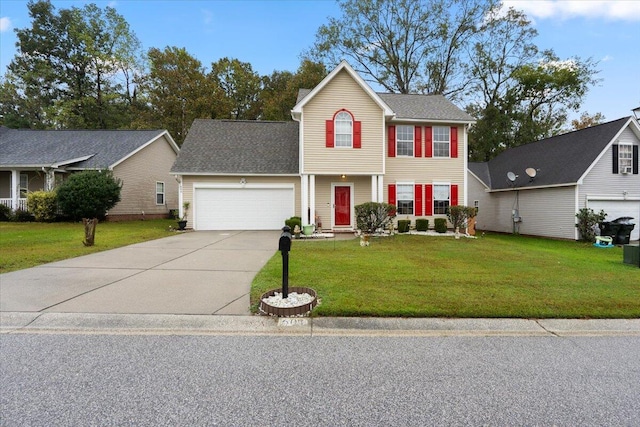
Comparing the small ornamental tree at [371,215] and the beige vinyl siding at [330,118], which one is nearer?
the small ornamental tree at [371,215]

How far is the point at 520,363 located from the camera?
318 centimetres

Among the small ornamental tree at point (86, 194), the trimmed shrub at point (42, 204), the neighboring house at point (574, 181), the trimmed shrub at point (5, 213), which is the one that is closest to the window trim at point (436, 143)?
the neighboring house at point (574, 181)

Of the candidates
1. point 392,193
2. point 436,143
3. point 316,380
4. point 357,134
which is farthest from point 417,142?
point 316,380

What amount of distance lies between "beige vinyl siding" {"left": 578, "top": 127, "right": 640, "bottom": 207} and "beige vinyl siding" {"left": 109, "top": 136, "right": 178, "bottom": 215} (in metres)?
23.6

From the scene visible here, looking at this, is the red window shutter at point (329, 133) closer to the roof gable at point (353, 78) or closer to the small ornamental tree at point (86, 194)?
the roof gable at point (353, 78)

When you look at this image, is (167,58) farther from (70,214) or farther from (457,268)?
(457,268)

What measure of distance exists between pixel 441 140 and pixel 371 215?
20.3 feet

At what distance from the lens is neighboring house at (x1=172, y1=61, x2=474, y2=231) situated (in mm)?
13859

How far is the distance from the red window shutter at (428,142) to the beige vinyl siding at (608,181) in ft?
22.7

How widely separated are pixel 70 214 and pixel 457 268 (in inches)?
737

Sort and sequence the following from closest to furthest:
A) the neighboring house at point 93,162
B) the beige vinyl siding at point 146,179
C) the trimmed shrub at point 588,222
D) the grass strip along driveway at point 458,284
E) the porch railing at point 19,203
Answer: the grass strip along driveway at point 458,284 → the trimmed shrub at point 588,222 → the porch railing at point 19,203 → the neighboring house at point 93,162 → the beige vinyl siding at point 146,179

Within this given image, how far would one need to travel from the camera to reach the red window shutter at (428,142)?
50.4ft

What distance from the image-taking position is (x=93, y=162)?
18328 millimetres

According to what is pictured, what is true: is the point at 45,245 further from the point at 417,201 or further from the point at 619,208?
the point at 619,208
